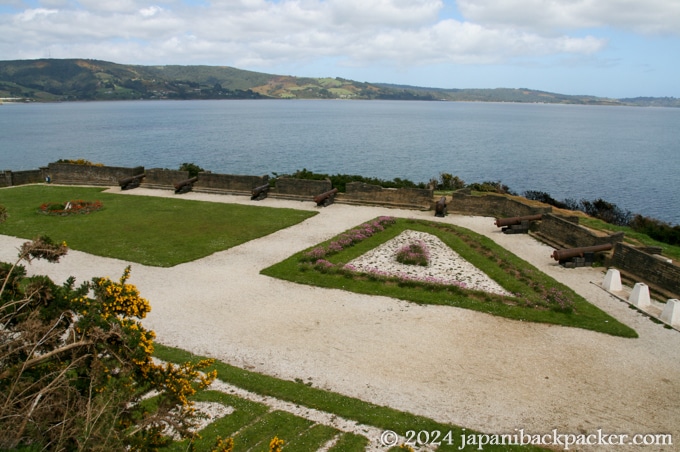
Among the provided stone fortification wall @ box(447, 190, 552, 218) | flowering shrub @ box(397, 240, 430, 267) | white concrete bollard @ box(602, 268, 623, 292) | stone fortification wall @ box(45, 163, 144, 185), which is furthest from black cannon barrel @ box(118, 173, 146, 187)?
white concrete bollard @ box(602, 268, 623, 292)

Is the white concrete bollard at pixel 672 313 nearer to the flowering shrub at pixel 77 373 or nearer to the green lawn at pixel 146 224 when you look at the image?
the flowering shrub at pixel 77 373

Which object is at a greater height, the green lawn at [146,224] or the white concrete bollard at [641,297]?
the white concrete bollard at [641,297]

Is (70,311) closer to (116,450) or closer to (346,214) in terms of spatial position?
(116,450)

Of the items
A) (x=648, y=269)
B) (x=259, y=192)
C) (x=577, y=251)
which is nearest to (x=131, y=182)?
(x=259, y=192)

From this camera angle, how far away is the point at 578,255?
59.0ft

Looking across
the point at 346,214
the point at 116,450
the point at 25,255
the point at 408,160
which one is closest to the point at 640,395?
the point at 116,450

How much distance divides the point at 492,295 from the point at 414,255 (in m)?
3.74

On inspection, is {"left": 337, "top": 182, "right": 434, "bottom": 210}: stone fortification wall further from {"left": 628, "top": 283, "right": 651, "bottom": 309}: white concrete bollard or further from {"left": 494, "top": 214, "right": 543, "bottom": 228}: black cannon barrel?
{"left": 628, "top": 283, "right": 651, "bottom": 309}: white concrete bollard

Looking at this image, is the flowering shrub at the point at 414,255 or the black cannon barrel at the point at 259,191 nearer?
the flowering shrub at the point at 414,255

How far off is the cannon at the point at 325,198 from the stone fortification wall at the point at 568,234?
36.7 feet

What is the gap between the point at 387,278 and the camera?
15922mm

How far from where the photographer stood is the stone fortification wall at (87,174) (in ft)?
108

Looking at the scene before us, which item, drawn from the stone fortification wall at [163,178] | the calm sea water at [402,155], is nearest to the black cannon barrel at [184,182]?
the stone fortification wall at [163,178]

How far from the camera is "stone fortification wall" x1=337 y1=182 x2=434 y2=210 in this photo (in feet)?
88.6
